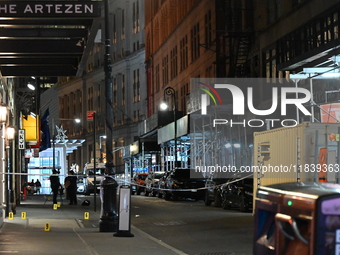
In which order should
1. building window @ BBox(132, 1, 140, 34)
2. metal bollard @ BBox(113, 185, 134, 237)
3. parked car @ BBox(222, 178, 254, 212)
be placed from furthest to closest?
building window @ BBox(132, 1, 140, 34)
parked car @ BBox(222, 178, 254, 212)
metal bollard @ BBox(113, 185, 134, 237)

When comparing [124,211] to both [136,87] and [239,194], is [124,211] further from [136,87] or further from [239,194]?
[136,87]

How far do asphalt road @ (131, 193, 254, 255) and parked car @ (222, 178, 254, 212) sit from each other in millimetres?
449

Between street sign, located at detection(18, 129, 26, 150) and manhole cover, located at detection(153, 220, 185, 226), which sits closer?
manhole cover, located at detection(153, 220, 185, 226)

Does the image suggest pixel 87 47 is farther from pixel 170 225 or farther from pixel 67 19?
pixel 170 225

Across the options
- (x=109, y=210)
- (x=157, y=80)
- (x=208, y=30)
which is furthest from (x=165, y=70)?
(x=109, y=210)

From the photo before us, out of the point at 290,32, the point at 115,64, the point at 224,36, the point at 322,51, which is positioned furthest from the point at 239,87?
the point at 115,64

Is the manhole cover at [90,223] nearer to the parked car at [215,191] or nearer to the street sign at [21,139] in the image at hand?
the street sign at [21,139]

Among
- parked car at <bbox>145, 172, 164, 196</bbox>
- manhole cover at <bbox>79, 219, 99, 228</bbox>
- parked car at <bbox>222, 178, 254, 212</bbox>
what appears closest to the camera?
manhole cover at <bbox>79, 219, 99, 228</bbox>

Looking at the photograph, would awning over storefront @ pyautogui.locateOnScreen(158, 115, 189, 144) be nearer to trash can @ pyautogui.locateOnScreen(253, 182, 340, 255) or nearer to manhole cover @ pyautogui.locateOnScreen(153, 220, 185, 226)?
manhole cover @ pyautogui.locateOnScreen(153, 220, 185, 226)

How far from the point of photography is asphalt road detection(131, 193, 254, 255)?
16.2 metres

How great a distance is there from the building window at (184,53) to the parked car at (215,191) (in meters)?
32.0

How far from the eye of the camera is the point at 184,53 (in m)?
66.2

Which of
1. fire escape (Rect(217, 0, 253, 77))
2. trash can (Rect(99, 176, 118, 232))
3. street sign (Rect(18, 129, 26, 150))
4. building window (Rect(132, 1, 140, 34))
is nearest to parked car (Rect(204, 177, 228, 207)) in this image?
street sign (Rect(18, 129, 26, 150))

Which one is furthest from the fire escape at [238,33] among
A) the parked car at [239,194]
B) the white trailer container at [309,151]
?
the white trailer container at [309,151]
